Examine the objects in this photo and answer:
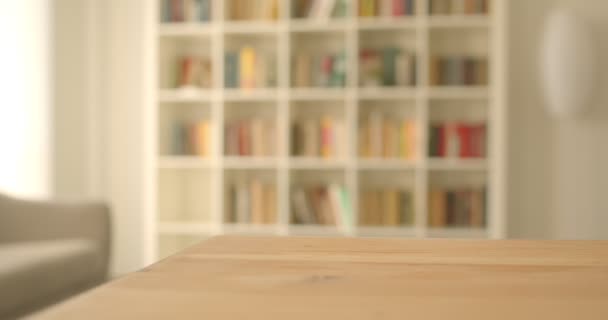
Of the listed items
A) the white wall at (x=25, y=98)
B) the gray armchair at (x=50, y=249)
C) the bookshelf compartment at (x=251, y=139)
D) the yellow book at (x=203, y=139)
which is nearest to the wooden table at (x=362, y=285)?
the gray armchair at (x=50, y=249)

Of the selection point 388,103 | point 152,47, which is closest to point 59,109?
point 152,47

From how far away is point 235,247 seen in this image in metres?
1.29

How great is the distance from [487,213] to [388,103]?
0.88m

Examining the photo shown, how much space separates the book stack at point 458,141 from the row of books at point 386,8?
68cm

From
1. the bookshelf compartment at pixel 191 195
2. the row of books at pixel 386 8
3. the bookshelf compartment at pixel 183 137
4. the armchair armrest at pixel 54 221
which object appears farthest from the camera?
the bookshelf compartment at pixel 191 195

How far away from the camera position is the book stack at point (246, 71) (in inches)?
142

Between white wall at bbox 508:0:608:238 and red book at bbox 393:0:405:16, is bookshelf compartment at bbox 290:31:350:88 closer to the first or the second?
red book at bbox 393:0:405:16

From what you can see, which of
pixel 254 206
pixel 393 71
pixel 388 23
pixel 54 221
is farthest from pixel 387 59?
pixel 54 221

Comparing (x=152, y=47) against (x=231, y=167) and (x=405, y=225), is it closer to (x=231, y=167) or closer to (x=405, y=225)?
(x=231, y=167)

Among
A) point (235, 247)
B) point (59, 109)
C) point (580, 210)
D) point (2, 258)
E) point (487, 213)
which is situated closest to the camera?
point (235, 247)

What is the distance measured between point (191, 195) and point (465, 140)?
1.74 metres

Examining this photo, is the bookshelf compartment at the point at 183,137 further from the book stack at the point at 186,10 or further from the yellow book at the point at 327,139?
the yellow book at the point at 327,139

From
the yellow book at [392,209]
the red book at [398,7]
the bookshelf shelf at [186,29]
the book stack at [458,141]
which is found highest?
the red book at [398,7]

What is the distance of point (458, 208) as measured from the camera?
11.5 ft
